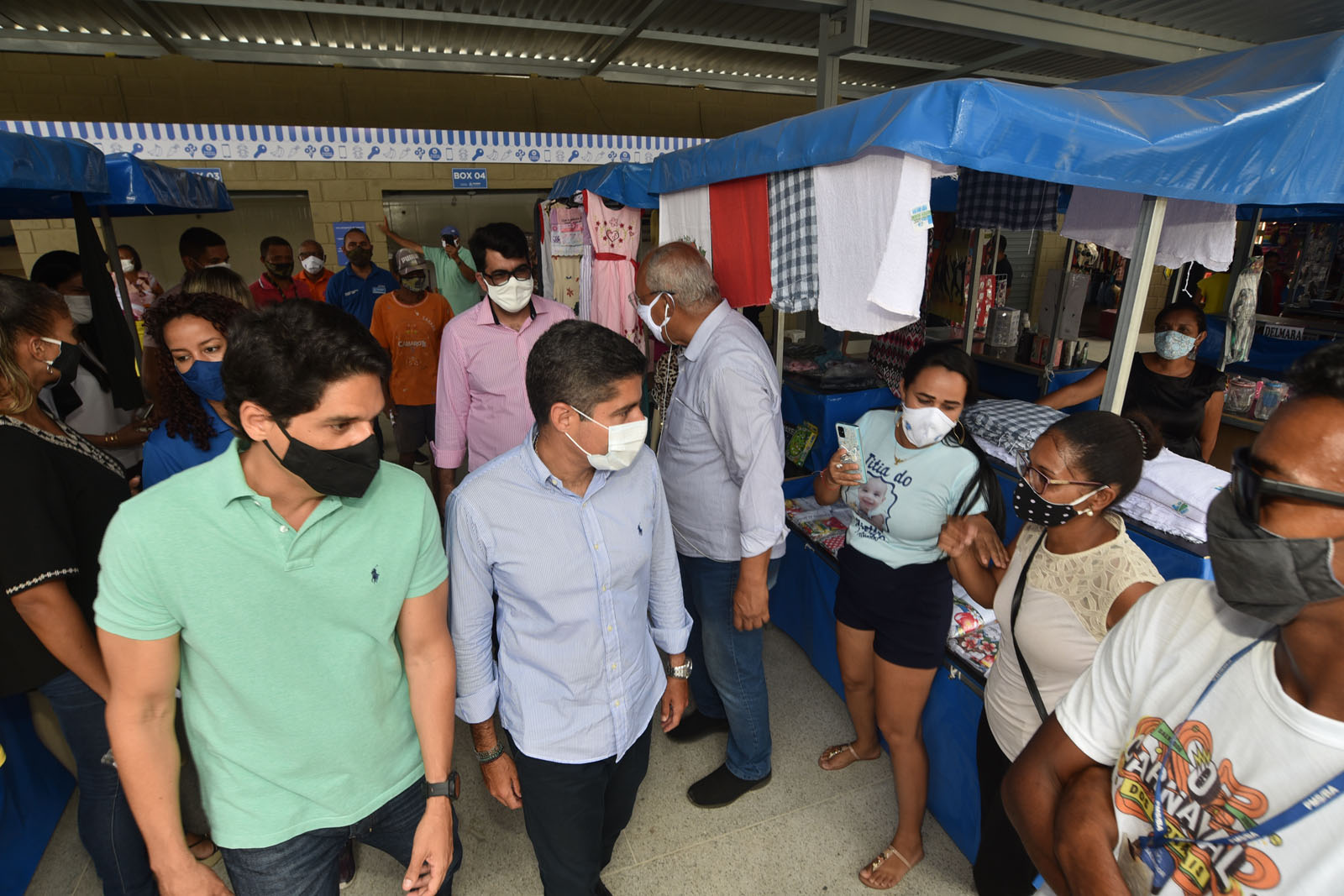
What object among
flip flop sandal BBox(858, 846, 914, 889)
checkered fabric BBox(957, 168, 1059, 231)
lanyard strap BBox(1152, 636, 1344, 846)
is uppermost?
checkered fabric BBox(957, 168, 1059, 231)

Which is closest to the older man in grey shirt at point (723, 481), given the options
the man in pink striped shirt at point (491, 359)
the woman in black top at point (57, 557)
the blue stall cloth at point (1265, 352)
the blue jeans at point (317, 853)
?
the man in pink striped shirt at point (491, 359)

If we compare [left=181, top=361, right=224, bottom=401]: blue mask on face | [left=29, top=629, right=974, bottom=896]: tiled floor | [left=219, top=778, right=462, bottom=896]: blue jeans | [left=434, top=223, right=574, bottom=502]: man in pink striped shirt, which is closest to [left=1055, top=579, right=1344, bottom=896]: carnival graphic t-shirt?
[left=219, top=778, right=462, bottom=896]: blue jeans

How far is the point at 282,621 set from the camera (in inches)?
48.8

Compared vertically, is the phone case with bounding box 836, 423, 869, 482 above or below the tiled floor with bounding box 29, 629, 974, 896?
above

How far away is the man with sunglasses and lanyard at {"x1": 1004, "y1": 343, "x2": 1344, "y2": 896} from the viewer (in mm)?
802

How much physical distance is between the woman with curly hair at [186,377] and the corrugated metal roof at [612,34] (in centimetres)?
532

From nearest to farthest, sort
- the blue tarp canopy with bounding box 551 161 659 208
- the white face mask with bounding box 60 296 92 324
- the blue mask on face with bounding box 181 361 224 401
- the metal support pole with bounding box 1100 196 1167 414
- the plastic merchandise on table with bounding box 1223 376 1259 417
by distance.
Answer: the blue mask on face with bounding box 181 361 224 401, the metal support pole with bounding box 1100 196 1167 414, the white face mask with bounding box 60 296 92 324, the blue tarp canopy with bounding box 551 161 659 208, the plastic merchandise on table with bounding box 1223 376 1259 417

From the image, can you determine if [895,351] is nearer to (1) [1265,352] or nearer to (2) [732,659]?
(2) [732,659]

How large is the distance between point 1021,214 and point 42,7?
10.2 m

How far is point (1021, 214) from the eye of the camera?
4332 millimetres

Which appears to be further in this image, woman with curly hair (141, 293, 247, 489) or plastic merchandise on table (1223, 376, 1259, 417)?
plastic merchandise on table (1223, 376, 1259, 417)

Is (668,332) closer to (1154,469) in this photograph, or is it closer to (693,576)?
(693,576)

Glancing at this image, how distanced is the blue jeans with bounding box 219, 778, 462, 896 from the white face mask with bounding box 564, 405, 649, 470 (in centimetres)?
91

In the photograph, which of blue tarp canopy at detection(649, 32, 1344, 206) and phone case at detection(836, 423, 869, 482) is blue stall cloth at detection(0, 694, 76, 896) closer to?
phone case at detection(836, 423, 869, 482)
